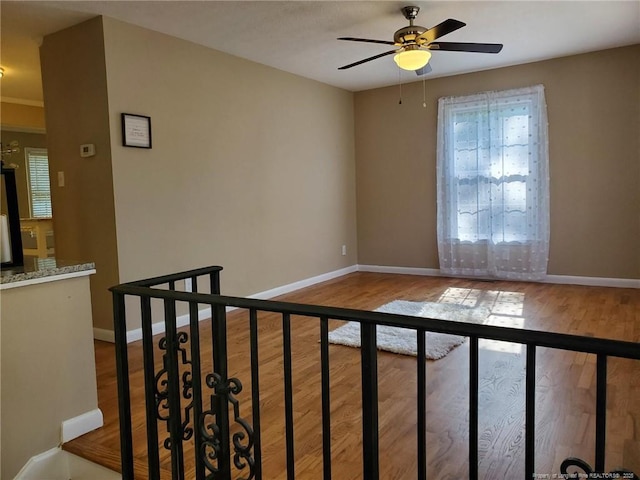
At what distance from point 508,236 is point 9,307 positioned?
4.89 metres

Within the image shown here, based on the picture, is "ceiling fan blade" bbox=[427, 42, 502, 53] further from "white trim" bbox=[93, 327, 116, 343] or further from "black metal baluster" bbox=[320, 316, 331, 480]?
"white trim" bbox=[93, 327, 116, 343]

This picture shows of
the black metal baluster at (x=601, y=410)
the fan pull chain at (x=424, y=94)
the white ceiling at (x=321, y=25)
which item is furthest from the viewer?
the fan pull chain at (x=424, y=94)

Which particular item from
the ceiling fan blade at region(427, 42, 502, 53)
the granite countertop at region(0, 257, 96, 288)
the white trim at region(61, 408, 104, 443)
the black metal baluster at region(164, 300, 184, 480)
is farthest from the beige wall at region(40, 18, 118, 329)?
the ceiling fan blade at region(427, 42, 502, 53)

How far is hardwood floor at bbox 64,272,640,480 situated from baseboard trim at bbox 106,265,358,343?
0.11 meters

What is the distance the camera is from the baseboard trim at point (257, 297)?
360 cm

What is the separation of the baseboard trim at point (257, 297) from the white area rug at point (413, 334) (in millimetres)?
1141

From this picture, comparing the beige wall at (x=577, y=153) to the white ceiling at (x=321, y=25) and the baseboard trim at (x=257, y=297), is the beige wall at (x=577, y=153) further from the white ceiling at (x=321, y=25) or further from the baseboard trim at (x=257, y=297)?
the baseboard trim at (x=257, y=297)

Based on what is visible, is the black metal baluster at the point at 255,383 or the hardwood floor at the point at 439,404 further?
the hardwood floor at the point at 439,404

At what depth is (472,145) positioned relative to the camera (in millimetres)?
5508

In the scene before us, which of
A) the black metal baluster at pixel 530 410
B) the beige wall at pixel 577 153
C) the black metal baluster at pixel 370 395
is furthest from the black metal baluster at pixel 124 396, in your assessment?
the beige wall at pixel 577 153

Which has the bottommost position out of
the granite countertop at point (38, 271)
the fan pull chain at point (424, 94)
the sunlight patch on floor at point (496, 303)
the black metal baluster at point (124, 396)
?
the sunlight patch on floor at point (496, 303)

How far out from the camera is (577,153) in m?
5.04

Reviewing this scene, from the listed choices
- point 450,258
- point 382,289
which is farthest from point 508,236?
point 382,289

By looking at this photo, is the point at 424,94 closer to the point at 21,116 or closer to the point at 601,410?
the point at 21,116
